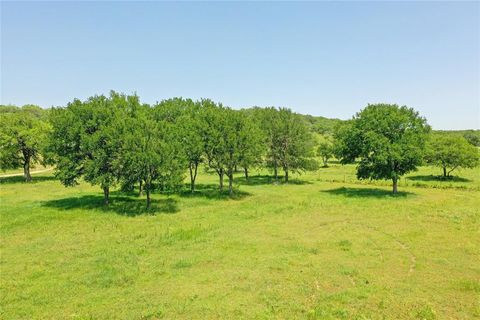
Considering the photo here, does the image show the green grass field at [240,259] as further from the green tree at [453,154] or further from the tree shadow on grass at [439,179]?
the green tree at [453,154]

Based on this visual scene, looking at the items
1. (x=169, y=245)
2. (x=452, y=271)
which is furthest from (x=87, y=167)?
(x=452, y=271)

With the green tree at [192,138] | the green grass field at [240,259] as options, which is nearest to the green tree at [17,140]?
the green grass field at [240,259]

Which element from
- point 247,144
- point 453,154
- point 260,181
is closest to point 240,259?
point 247,144

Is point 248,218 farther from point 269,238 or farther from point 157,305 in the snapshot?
point 157,305

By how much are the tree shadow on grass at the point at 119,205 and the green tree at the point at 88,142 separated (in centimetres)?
220

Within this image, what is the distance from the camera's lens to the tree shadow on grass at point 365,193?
54781 mm

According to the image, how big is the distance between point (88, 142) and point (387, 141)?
4613cm

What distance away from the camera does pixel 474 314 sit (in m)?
17.7

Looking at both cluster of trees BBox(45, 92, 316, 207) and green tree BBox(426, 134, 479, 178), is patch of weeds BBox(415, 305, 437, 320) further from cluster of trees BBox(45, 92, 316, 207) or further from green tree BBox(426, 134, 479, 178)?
green tree BBox(426, 134, 479, 178)

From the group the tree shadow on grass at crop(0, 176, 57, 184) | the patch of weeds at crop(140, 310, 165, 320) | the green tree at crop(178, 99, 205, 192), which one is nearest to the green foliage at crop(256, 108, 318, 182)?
the green tree at crop(178, 99, 205, 192)

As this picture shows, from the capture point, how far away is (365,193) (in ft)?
189

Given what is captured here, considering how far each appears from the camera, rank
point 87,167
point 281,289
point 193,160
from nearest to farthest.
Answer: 1. point 281,289
2. point 87,167
3. point 193,160

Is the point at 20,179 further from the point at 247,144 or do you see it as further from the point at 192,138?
the point at 247,144

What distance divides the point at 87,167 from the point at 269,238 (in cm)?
2634
